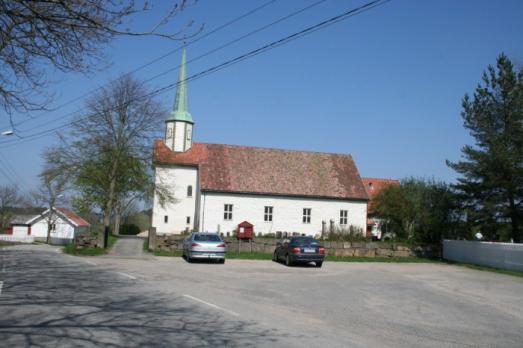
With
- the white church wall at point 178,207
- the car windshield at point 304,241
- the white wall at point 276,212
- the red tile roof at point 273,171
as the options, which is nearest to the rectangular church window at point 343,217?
the white wall at point 276,212

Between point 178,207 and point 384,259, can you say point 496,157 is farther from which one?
point 178,207

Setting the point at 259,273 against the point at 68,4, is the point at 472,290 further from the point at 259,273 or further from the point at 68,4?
the point at 68,4

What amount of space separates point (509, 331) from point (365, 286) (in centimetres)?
759

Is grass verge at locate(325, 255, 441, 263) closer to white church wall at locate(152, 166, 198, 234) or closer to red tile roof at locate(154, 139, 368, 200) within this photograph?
red tile roof at locate(154, 139, 368, 200)

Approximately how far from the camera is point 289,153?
55312 mm

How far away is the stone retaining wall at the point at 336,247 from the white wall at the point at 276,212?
16708 millimetres

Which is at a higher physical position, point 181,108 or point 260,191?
point 181,108

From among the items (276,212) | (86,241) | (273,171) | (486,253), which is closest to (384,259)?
(486,253)

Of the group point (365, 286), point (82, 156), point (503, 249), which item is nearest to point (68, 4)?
point (365, 286)

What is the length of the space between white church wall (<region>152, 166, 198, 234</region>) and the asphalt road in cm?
3269

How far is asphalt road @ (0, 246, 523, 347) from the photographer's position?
332 inches

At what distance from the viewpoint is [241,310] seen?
37.6 ft

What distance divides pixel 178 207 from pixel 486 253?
32081 mm

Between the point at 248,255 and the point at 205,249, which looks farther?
the point at 248,255
